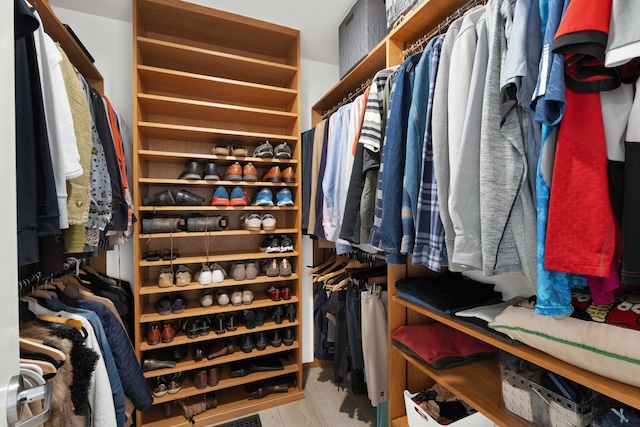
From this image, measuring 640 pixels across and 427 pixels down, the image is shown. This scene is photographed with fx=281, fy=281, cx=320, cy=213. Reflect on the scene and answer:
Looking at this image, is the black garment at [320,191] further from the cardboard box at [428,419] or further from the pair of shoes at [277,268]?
the cardboard box at [428,419]

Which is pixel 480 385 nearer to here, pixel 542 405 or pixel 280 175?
Result: pixel 542 405

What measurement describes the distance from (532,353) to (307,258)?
172 cm

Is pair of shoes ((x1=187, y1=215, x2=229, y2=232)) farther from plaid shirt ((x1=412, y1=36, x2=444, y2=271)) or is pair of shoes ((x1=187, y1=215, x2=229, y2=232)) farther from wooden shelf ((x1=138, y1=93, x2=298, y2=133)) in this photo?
plaid shirt ((x1=412, y1=36, x2=444, y2=271))

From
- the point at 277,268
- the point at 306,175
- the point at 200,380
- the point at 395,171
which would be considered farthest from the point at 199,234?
the point at 395,171

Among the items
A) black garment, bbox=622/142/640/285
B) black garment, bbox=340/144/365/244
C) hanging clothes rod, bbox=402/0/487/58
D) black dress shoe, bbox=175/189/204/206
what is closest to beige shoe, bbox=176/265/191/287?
black dress shoe, bbox=175/189/204/206

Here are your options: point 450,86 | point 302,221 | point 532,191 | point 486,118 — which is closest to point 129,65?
point 302,221

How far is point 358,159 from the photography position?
1.07 meters

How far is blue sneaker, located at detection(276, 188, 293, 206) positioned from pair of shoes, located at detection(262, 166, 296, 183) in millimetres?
76

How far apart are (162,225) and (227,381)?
41.7 inches

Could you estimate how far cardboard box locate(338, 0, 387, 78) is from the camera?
1496mm

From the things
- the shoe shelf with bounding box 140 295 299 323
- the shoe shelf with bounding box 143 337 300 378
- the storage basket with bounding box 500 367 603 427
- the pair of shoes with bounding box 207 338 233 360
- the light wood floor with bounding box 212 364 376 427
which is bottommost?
the light wood floor with bounding box 212 364 376 427

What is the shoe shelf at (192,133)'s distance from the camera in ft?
5.36

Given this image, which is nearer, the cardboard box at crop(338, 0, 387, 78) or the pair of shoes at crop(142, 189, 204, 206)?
the cardboard box at crop(338, 0, 387, 78)

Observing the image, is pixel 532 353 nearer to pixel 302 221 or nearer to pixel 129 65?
pixel 302 221
